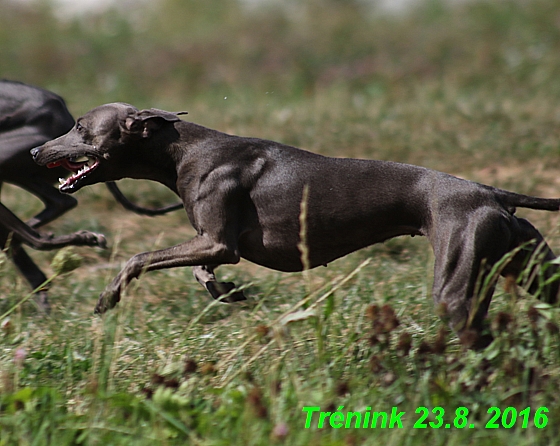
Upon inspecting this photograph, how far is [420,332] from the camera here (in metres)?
4.21

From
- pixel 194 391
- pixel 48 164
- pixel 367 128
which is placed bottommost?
pixel 194 391

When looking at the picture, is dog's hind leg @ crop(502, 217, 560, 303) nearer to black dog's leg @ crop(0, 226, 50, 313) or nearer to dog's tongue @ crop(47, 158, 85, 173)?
dog's tongue @ crop(47, 158, 85, 173)

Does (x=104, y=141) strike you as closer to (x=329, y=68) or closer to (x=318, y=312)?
(x=318, y=312)

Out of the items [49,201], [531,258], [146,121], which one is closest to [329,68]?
[49,201]

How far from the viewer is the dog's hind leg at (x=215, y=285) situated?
4.39 meters

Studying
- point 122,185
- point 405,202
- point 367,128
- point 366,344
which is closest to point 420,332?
point 366,344

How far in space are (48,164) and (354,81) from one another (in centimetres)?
892

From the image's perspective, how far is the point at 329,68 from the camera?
13.6m

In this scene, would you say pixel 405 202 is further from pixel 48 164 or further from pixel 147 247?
pixel 147 247

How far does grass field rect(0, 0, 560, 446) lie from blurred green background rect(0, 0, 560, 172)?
50 millimetres

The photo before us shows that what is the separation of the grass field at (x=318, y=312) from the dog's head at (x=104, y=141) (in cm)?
63

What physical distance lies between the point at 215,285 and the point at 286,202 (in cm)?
60

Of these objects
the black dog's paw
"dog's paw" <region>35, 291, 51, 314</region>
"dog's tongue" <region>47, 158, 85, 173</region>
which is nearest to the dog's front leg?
the black dog's paw

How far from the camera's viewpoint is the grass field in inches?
126
